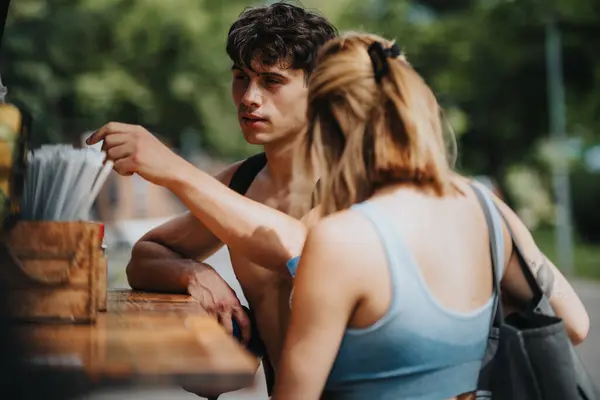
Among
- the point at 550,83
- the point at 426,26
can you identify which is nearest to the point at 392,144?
the point at 550,83

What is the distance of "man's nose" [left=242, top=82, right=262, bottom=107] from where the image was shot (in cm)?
235

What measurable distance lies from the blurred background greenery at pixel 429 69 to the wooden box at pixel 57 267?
15.7 m

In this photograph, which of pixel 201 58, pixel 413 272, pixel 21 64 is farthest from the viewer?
pixel 201 58

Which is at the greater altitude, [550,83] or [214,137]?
[550,83]

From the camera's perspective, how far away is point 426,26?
21.8 m

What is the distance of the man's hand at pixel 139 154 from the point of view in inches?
77.0

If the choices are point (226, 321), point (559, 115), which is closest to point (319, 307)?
point (226, 321)

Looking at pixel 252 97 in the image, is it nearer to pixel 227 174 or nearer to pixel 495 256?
pixel 227 174

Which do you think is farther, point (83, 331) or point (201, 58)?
point (201, 58)

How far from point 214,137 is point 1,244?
21.6 meters

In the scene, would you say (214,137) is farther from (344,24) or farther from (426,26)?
(426,26)

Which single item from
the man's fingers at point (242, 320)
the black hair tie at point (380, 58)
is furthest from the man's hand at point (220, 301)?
the black hair tie at point (380, 58)

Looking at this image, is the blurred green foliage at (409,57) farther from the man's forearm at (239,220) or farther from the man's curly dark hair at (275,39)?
the man's forearm at (239,220)

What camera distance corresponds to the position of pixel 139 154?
197 cm
